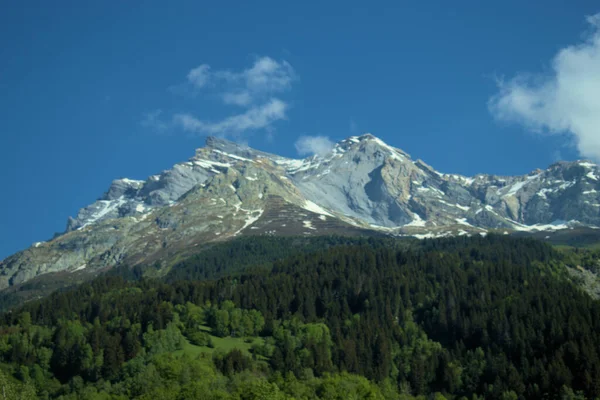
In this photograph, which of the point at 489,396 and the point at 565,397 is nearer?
Answer: the point at 565,397

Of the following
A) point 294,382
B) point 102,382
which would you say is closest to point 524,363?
point 294,382

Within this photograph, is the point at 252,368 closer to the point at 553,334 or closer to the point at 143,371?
the point at 143,371

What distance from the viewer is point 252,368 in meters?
177

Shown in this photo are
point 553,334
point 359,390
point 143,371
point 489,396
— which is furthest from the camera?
point 553,334

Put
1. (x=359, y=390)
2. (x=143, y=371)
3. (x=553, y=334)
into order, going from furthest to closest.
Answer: (x=553, y=334) → (x=143, y=371) → (x=359, y=390)

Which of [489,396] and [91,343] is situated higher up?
[91,343]

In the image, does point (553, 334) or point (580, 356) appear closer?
point (580, 356)

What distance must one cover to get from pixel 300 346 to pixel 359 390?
146 feet

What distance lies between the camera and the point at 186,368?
16088 cm

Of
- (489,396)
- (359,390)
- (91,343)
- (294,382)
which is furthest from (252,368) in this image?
(489,396)

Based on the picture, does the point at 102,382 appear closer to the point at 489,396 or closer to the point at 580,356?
the point at 489,396

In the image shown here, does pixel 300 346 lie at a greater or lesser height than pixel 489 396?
greater

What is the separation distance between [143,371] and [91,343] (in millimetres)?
28910

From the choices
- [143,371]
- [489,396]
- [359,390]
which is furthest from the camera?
[489,396]
